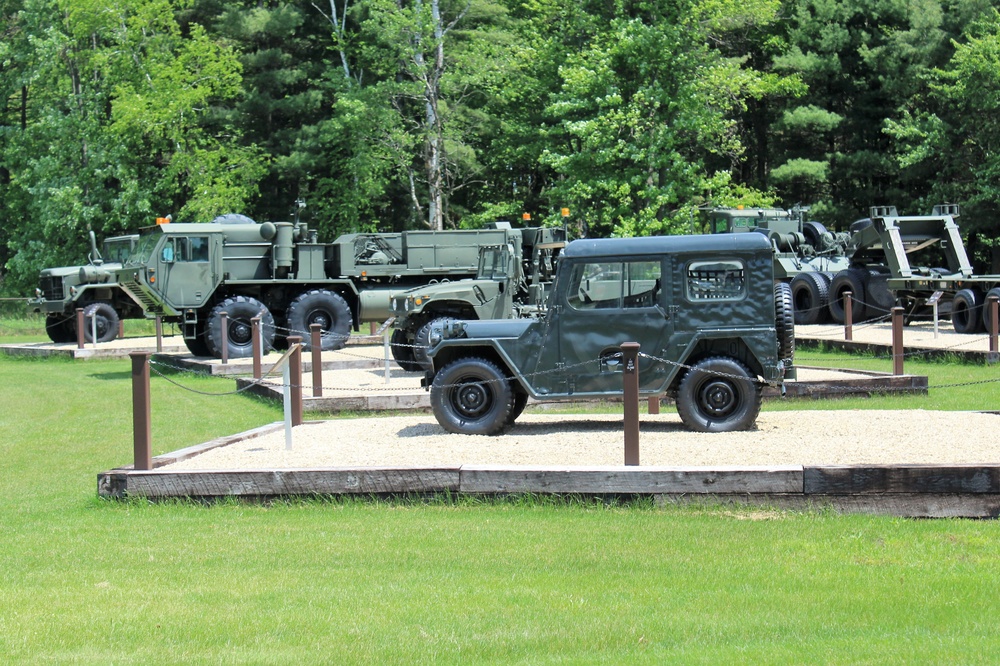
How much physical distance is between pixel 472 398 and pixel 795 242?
2046 cm

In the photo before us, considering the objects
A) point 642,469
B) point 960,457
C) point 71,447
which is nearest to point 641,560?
point 642,469

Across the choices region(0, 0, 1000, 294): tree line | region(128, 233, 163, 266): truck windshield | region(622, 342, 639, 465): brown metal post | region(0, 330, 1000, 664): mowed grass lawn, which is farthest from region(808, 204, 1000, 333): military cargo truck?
region(622, 342, 639, 465): brown metal post

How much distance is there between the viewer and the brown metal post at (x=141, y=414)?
400 inches

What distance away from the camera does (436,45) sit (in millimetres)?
37594

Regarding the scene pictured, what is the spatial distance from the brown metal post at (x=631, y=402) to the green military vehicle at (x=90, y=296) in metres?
20.7

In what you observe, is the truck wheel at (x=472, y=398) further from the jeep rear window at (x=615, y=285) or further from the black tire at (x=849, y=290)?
the black tire at (x=849, y=290)

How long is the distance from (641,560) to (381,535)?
183 centimetres

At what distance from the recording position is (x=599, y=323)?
1212 cm

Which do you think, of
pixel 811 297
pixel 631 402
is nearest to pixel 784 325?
pixel 631 402

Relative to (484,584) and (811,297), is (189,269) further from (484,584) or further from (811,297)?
(484,584)

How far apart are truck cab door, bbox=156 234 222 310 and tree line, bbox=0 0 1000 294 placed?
12578mm

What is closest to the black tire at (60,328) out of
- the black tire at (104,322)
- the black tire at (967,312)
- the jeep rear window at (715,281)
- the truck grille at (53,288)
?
the truck grille at (53,288)

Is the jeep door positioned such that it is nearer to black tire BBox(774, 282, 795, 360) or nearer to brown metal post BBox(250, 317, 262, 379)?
black tire BBox(774, 282, 795, 360)

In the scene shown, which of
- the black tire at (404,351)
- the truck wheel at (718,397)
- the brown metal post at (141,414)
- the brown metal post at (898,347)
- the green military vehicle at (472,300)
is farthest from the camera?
the black tire at (404,351)
